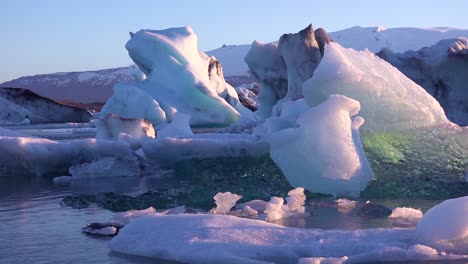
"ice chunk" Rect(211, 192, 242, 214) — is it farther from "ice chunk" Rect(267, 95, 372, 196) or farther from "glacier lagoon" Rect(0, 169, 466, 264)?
"ice chunk" Rect(267, 95, 372, 196)

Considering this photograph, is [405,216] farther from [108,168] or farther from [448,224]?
[108,168]

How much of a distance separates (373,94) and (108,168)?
122 inches

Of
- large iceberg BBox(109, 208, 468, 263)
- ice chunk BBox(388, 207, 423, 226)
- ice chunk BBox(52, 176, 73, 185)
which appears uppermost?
large iceberg BBox(109, 208, 468, 263)

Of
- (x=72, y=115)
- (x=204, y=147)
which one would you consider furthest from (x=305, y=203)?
(x=72, y=115)

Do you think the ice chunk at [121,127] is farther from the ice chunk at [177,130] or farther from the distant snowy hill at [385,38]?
the distant snowy hill at [385,38]

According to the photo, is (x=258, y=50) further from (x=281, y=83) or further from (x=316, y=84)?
(x=316, y=84)

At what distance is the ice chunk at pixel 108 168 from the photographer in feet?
24.0

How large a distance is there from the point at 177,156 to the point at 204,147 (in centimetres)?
37

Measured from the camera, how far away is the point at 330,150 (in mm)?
Answer: 5195

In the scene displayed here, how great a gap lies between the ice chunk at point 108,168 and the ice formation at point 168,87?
6.62 meters

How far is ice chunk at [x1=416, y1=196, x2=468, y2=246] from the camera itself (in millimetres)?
2965

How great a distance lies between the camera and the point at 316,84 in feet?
19.6

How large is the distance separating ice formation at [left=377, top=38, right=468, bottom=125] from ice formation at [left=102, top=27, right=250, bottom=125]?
15.2ft

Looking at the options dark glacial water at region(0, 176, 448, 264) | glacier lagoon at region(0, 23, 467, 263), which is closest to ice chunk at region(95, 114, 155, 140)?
glacier lagoon at region(0, 23, 467, 263)
